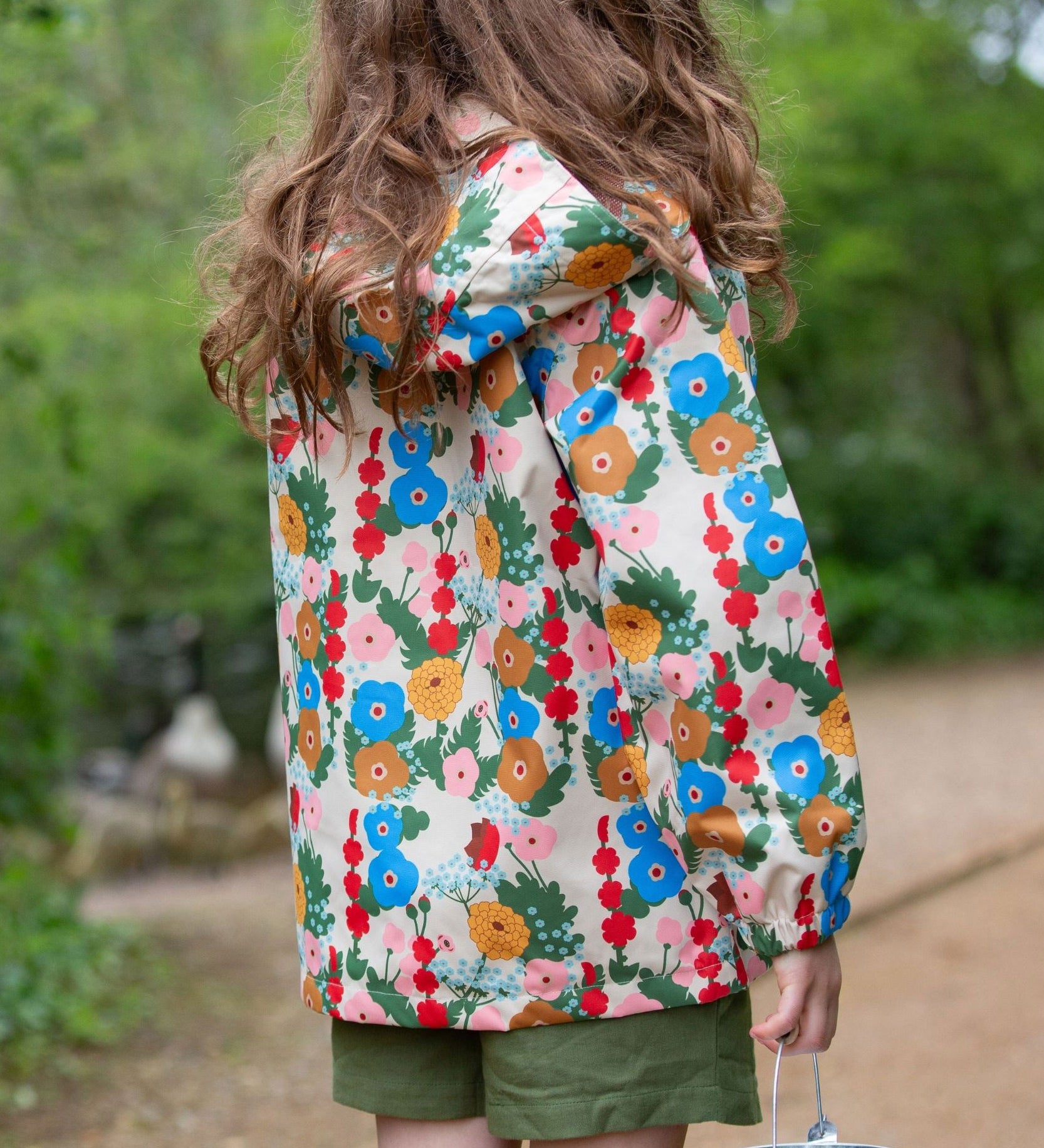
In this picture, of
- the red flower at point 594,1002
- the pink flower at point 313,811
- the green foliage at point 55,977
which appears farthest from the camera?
the green foliage at point 55,977

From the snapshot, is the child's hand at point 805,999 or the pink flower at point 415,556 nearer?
the child's hand at point 805,999

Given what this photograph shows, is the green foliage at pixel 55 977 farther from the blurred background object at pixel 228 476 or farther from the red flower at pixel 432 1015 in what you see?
the red flower at pixel 432 1015

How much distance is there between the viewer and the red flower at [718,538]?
4.00ft

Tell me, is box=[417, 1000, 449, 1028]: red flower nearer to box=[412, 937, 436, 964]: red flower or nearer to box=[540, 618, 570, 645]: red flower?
box=[412, 937, 436, 964]: red flower

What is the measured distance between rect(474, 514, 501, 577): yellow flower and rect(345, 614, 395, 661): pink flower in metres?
0.12

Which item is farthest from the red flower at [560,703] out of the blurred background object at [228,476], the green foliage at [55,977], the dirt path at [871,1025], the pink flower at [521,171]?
the green foliage at [55,977]

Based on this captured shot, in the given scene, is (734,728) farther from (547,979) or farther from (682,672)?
(547,979)

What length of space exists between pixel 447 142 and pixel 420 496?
35cm

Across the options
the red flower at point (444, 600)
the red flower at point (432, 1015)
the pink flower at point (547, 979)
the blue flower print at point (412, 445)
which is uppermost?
the blue flower print at point (412, 445)

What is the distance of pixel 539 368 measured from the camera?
1.28 meters

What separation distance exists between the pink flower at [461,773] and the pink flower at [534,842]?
2.5 inches

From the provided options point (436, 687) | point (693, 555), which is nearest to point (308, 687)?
point (436, 687)

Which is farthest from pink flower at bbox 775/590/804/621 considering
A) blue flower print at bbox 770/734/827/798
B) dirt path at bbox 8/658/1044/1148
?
dirt path at bbox 8/658/1044/1148

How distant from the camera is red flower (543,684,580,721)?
130 centimetres
